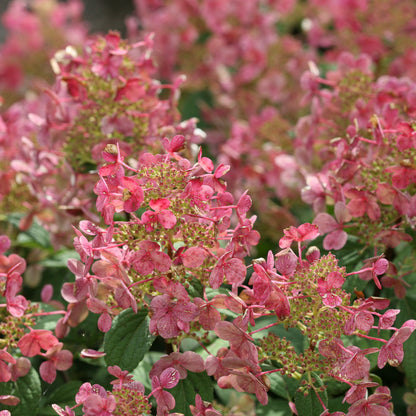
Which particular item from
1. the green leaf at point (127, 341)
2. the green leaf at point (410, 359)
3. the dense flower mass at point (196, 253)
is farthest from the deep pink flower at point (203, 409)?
the green leaf at point (410, 359)

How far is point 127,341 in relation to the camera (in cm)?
77

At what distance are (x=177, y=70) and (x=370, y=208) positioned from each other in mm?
1276

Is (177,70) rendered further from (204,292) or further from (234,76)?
(204,292)

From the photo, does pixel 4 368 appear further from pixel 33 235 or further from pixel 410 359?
pixel 410 359

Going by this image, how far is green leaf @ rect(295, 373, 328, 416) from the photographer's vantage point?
2.35ft

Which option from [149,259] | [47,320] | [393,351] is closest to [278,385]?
[393,351]

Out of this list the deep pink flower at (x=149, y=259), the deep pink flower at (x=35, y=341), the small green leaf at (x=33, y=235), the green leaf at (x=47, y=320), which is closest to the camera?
the deep pink flower at (x=149, y=259)

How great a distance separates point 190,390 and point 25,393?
256 mm

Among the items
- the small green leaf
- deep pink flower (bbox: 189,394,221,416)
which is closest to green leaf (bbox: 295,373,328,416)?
deep pink flower (bbox: 189,394,221,416)

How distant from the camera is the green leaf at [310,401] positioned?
0.72 metres

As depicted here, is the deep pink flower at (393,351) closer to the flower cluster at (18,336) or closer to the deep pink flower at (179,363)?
the deep pink flower at (179,363)

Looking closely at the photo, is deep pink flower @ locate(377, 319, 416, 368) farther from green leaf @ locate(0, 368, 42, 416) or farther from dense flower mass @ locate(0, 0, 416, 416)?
green leaf @ locate(0, 368, 42, 416)

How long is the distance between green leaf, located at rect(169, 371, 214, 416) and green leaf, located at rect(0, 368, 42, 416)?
21 cm

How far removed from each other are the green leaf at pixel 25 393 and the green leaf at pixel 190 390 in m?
0.21
